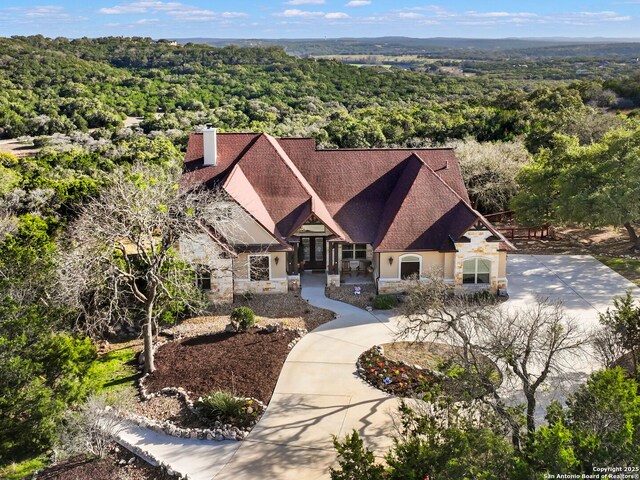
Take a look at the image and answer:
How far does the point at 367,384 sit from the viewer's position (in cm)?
1933

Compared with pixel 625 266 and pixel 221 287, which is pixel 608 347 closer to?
pixel 625 266

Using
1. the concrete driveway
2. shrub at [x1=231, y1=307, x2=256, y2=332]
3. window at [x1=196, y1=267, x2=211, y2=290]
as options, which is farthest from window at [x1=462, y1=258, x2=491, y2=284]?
window at [x1=196, y1=267, x2=211, y2=290]

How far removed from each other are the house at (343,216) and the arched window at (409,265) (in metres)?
0.04

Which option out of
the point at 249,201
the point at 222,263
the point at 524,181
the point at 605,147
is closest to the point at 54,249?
the point at 222,263

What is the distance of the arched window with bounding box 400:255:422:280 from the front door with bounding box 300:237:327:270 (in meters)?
3.94

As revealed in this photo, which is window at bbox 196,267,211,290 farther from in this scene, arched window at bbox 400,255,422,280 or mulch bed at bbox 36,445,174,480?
mulch bed at bbox 36,445,174,480

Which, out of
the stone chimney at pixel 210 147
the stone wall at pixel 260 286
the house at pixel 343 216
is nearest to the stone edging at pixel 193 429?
the house at pixel 343 216

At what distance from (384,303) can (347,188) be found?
277 inches

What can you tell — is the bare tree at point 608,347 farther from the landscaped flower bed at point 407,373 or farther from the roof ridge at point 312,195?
the roof ridge at point 312,195

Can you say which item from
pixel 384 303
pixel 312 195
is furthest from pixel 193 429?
pixel 312 195

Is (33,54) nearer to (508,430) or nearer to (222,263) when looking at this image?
(222,263)

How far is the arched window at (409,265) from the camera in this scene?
2636cm

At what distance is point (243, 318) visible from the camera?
2298 cm

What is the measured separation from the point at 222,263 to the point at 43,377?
9.52 metres
